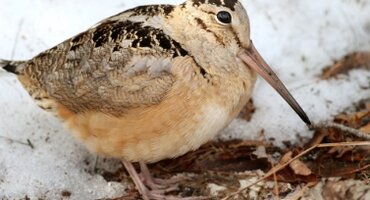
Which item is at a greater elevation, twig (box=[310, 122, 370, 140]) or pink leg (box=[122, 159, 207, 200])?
twig (box=[310, 122, 370, 140])

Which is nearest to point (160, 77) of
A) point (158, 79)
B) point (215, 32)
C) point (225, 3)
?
point (158, 79)

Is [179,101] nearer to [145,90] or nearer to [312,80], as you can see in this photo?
[145,90]

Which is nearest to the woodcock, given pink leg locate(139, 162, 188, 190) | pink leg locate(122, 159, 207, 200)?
pink leg locate(122, 159, 207, 200)

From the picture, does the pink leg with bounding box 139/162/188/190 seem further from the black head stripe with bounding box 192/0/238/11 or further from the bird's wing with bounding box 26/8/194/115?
the black head stripe with bounding box 192/0/238/11

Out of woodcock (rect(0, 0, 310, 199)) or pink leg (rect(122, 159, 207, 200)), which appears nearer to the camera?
woodcock (rect(0, 0, 310, 199))

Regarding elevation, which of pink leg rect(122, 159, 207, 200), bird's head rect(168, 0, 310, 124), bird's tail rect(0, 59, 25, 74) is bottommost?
pink leg rect(122, 159, 207, 200)

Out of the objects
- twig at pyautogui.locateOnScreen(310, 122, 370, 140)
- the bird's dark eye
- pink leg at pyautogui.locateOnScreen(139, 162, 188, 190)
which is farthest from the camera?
pink leg at pyautogui.locateOnScreen(139, 162, 188, 190)

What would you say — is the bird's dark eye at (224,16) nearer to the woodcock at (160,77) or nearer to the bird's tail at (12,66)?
the woodcock at (160,77)

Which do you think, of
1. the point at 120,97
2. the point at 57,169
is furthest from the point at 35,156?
the point at 120,97
